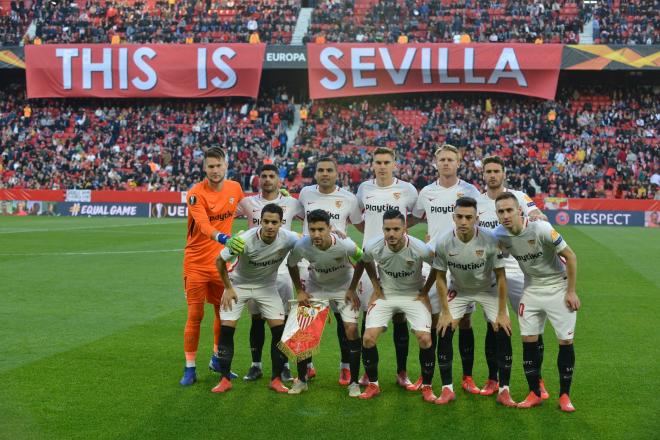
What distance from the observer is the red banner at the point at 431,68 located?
40.0m

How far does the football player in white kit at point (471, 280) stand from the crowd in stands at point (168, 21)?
124 feet

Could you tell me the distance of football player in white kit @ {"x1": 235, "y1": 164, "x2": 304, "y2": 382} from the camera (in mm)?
7883

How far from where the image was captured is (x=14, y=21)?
156 ft

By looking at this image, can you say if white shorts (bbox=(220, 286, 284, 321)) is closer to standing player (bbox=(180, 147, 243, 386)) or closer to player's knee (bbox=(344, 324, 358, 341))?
standing player (bbox=(180, 147, 243, 386))

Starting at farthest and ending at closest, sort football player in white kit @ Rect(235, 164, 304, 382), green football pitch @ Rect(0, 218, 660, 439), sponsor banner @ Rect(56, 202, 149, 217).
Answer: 1. sponsor banner @ Rect(56, 202, 149, 217)
2. football player in white kit @ Rect(235, 164, 304, 382)
3. green football pitch @ Rect(0, 218, 660, 439)

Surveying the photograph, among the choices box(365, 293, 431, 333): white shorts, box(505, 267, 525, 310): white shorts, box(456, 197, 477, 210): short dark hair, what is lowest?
box(365, 293, 431, 333): white shorts

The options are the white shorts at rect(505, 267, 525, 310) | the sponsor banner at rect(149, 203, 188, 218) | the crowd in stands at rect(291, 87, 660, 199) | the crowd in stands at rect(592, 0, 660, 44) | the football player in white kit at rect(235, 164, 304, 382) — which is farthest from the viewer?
the crowd in stands at rect(592, 0, 660, 44)

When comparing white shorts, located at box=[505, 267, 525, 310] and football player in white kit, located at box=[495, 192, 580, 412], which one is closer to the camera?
football player in white kit, located at box=[495, 192, 580, 412]

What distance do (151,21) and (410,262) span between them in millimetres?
42095

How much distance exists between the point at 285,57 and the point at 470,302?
35616 millimetres

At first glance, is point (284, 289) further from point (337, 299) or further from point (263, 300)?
point (337, 299)

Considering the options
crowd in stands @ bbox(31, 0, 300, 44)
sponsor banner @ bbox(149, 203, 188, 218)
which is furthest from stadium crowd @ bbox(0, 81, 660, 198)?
crowd in stands @ bbox(31, 0, 300, 44)

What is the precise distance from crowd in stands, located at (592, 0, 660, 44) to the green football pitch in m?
30.4

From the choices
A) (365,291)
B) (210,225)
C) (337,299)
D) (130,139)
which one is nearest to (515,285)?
(365,291)
